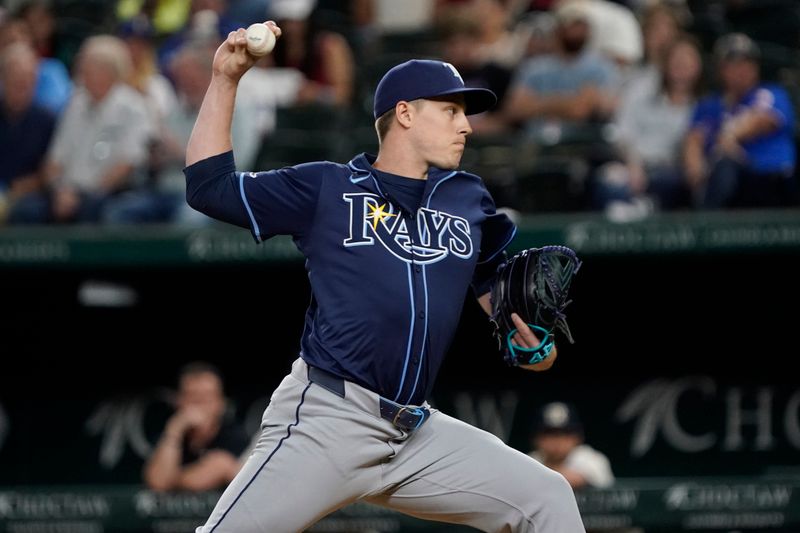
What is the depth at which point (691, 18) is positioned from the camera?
29.2 ft

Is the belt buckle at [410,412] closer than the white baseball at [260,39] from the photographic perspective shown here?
No

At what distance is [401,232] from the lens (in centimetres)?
371

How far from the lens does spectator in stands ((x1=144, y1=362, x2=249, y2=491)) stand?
688cm

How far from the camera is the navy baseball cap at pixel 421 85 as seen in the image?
377 cm

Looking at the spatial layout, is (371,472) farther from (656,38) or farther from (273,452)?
(656,38)

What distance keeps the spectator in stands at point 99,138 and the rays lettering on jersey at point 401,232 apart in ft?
14.3

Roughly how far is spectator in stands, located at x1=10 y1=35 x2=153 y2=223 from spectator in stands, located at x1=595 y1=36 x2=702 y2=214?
8.64ft

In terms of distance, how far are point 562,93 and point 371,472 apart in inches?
187

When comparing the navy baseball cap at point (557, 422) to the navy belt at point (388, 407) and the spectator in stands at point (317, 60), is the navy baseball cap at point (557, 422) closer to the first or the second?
the spectator in stands at point (317, 60)

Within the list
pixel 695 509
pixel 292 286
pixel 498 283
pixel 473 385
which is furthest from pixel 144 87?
pixel 498 283

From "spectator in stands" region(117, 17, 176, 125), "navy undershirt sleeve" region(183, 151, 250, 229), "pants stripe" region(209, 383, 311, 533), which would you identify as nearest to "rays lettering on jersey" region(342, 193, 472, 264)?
"navy undershirt sleeve" region(183, 151, 250, 229)

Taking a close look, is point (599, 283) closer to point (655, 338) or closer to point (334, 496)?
point (655, 338)

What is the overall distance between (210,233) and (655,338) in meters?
2.53

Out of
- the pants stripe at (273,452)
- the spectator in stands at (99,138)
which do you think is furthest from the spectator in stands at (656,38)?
the pants stripe at (273,452)
